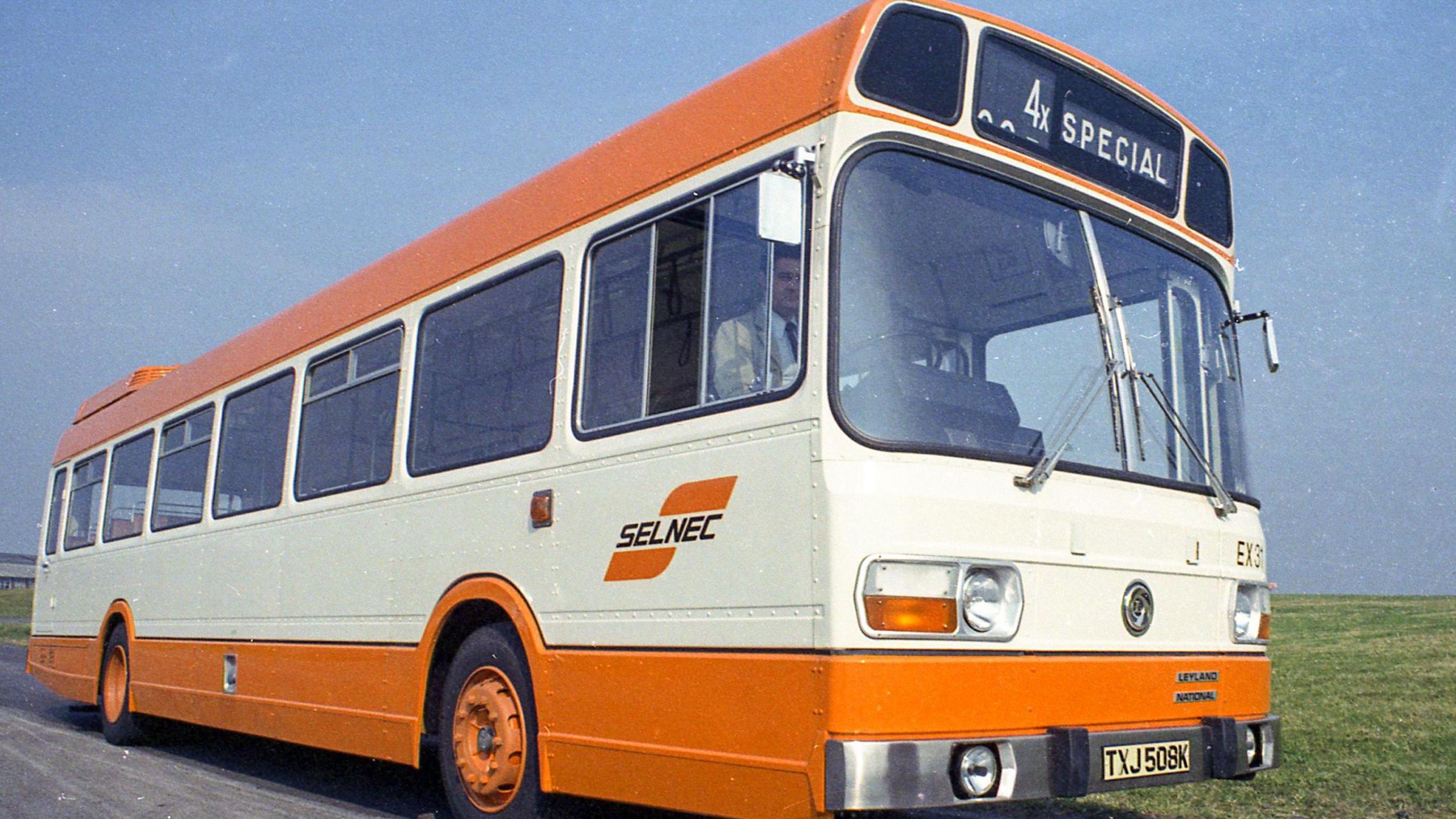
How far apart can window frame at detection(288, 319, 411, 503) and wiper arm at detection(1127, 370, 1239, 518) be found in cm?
386

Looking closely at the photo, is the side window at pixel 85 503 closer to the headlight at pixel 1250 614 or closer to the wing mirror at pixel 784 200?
the wing mirror at pixel 784 200

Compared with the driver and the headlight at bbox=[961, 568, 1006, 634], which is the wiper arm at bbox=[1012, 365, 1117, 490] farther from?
the driver

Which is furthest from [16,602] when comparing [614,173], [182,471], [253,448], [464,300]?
[614,173]

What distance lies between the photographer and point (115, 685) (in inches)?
451

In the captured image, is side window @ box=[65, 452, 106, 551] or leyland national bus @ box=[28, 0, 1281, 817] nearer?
leyland national bus @ box=[28, 0, 1281, 817]

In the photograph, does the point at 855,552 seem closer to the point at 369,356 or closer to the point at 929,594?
the point at 929,594

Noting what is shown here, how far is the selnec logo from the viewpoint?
4.77 meters

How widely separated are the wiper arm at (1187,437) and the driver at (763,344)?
1430 millimetres

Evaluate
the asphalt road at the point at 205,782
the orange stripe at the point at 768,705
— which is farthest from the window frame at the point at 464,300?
the asphalt road at the point at 205,782

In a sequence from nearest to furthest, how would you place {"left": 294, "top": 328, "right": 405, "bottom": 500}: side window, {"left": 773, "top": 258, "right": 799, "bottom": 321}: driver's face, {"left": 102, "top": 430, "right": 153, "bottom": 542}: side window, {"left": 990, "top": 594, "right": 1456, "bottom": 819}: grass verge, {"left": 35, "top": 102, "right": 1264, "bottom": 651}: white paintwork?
{"left": 35, "top": 102, "right": 1264, "bottom": 651}: white paintwork, {"left": 773, "top": 258, "right": 799, "bottom": 321}: driver's face, {"left": 990, "top": 594, "right": 1456, "bottom": 819}: grass verge, {"left": 294, "top": 328, "right": 405, "bottom": 500}: side window, {"left": 102, "top": 430, "right": 153, "bottom": 542}: side window

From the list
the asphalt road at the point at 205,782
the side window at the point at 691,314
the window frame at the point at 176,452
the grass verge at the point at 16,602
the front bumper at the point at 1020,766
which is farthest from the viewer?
the grass verge at the point at 16,602

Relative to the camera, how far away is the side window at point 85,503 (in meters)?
12.7

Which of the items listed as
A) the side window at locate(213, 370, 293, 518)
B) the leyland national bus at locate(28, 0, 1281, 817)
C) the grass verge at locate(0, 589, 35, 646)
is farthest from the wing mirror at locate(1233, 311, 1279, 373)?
the grass verge at locate(0, 589, 35, 646)

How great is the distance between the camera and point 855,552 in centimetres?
420
